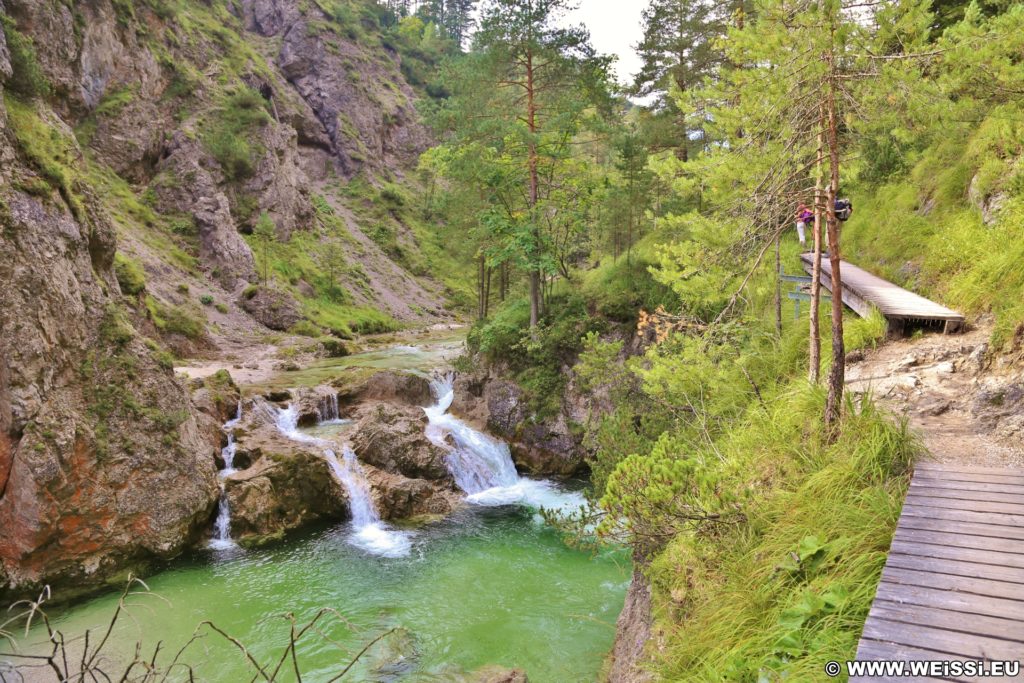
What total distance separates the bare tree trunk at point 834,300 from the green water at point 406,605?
515cm

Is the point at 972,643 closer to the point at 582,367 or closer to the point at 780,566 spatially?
the point at 780,566

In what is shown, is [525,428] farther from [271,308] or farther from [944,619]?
[271,308]

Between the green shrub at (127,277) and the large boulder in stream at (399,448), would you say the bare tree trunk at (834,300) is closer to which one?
the large boulder in stream at (399,448)

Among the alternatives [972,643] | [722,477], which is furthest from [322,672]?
[972,643]

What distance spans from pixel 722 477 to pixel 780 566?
1.09 m

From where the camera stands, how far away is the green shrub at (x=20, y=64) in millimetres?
11703

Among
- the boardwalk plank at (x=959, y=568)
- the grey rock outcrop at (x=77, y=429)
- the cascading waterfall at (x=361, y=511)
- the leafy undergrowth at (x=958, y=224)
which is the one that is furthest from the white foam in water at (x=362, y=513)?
the leafy undergrowth at (x=958, y=224)

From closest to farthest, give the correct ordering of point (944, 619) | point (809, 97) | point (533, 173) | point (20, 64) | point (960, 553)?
point (944, 619), point (960, 553), point (809, 97), point (20, 64), point (533, 173)

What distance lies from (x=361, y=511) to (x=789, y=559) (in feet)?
35.6

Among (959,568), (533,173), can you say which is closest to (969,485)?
(959,568)

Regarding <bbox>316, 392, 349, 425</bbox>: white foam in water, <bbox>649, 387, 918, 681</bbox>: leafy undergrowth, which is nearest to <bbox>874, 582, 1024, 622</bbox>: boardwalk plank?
<bbox>649, 387, 918, 681</bbox>: leafy undergrowth

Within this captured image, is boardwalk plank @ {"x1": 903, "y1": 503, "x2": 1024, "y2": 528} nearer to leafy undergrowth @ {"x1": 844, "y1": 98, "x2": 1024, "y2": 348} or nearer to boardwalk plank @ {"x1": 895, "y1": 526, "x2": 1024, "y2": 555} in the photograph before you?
boardwalk plank @ {"x1": 895, "y1": 526, "x2": 1024, "y2": 555}

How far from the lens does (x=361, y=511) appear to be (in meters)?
13.0

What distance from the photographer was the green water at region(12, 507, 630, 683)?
820cm
